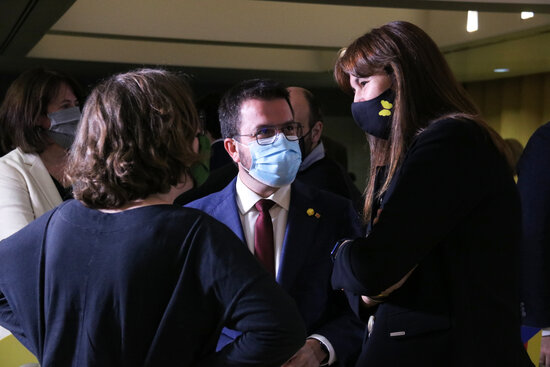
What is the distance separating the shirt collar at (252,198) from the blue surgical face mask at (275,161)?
3 centimetres

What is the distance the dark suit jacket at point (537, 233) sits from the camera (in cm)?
219

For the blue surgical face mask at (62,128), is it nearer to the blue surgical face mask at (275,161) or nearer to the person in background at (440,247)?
the blue surgical face mask at (275,161)


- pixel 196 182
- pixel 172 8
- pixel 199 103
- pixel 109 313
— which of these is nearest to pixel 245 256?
pixel 109 313

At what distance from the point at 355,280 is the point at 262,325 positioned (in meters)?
0.30

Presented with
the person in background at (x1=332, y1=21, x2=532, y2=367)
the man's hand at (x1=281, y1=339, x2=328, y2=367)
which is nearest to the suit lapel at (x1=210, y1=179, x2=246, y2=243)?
the man's hand at (x1=281, y1=339, x2=328, y2=367)

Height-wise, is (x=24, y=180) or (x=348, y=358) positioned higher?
(x=24, y=180)

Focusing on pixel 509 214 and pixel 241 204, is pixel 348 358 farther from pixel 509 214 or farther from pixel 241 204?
pixel 509 214

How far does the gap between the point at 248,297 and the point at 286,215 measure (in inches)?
32.5

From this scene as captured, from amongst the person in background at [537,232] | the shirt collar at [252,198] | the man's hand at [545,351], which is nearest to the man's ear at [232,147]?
the shirt collar at [252,198]

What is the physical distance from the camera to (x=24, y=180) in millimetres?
2463

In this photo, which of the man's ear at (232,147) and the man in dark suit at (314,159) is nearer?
the man's ear at (232,147)

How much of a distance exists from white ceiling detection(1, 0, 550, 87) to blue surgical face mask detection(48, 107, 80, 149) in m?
2.10

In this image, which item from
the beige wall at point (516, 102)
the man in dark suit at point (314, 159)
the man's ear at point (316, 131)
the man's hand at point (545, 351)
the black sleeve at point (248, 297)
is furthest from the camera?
the beige wall at point (516, 102)

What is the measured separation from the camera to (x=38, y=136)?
8.55 ft
